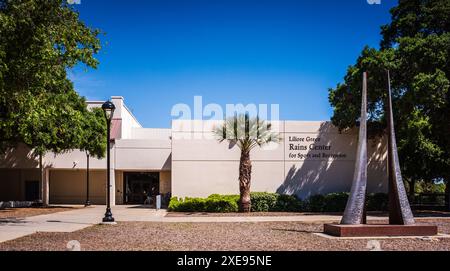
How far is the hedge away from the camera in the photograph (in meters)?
24.9

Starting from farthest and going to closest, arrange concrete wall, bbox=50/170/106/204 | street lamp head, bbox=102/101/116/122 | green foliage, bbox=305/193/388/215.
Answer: concrete wall, bbox=50/170/106/204 < green foliage, bbox=305/193/388/215 < street lamp head, bbox=102/101/116/122

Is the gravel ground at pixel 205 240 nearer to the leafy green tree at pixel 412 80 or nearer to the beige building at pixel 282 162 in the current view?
the leafy green tree at pixel 412 80

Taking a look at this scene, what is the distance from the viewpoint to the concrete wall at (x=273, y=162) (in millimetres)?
28469

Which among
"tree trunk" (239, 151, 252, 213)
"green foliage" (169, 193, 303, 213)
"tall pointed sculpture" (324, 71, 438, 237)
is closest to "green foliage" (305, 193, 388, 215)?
"green foliage" (169, 193, 303, 213)

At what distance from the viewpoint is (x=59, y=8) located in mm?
14922

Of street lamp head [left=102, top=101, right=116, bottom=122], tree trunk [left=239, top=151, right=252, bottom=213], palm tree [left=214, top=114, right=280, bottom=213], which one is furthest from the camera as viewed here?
palm tree [left=214, top=114, right=280, bottom=213]

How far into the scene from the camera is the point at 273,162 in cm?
2861

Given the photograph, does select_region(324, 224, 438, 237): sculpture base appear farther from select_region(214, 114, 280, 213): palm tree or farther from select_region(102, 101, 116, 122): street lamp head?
select_region(214, 114, 280, 213): palm tree

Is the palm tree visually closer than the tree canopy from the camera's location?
No

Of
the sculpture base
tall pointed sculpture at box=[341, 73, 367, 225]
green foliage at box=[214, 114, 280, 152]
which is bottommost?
the sculpture base

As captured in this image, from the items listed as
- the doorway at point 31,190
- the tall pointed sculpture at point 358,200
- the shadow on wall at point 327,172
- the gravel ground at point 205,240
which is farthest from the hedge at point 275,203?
the doorway at point 31,190

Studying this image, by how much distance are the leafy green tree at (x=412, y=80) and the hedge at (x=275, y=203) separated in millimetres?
4179

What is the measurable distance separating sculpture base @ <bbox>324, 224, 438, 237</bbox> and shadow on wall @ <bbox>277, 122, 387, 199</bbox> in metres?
14.8

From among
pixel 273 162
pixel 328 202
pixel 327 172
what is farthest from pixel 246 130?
pixel 327 172
